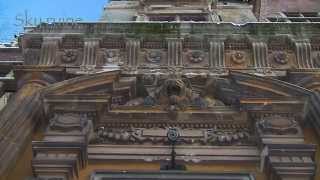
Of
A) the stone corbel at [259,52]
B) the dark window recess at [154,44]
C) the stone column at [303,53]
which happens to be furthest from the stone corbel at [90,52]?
the stone column at [303,53]

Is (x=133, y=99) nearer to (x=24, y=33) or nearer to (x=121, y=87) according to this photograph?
(x=121, y=87)

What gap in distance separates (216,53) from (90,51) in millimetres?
3102

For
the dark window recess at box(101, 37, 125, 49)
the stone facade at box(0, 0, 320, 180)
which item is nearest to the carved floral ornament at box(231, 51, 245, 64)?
the stone facade at box(0, 0, 320, 180)

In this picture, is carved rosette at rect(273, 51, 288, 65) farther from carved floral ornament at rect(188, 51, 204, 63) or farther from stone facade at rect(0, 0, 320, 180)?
carved floral ornament at rect(188, 51, 204, 63)

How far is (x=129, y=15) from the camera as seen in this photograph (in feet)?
73.4

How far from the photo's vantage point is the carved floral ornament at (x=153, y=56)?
1550 cm

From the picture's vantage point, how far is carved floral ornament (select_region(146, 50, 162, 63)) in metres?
15.5

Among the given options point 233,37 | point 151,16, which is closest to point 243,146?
point 233,37

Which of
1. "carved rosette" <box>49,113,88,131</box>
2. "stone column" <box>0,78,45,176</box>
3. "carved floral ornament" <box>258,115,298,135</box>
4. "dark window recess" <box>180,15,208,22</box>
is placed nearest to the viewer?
"stone column" <box>0,78,45,176</box>

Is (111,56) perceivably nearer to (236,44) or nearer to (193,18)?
(236,44)

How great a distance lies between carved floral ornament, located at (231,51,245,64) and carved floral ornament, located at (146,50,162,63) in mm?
1806

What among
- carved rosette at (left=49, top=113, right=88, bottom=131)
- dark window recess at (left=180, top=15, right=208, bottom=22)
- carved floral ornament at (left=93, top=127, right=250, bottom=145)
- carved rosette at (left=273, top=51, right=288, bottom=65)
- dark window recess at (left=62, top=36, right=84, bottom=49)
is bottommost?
carved floral ornament at (left=93, top=127, right=250, bottom=145)

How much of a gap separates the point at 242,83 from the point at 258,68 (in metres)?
1.17

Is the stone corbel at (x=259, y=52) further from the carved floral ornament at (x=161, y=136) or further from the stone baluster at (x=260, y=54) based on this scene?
the carved floral ornament at (x=161, y=136)
